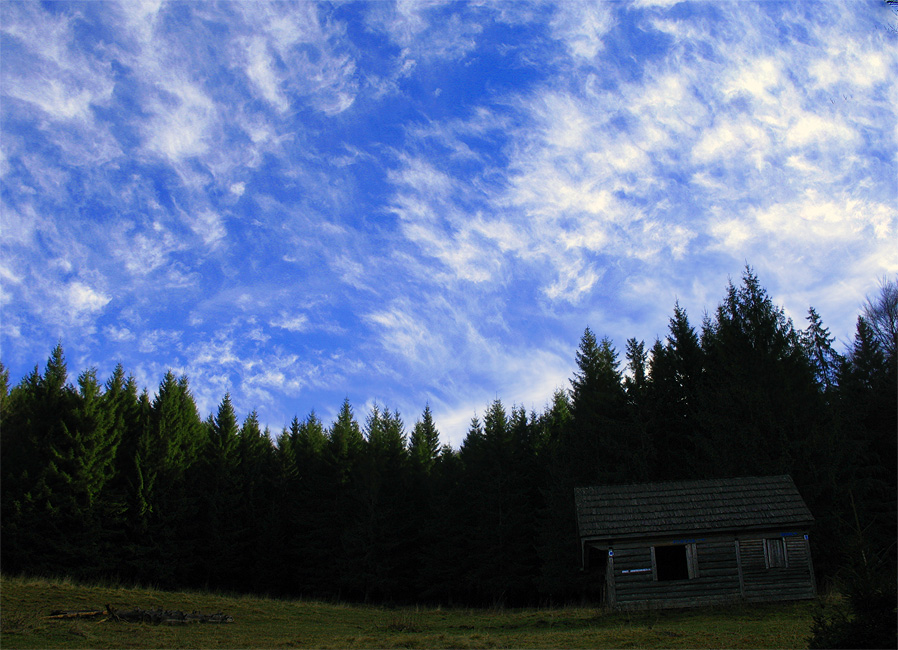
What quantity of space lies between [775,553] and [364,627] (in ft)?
55.5

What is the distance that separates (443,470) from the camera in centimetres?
4919

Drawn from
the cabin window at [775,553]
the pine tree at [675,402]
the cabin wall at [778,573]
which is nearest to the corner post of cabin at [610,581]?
the cabin wall at [778,573]

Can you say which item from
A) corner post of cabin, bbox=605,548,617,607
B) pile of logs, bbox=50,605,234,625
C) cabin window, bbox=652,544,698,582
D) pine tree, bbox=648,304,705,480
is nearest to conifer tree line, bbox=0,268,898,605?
pine tree, bbox=648,304,705,480

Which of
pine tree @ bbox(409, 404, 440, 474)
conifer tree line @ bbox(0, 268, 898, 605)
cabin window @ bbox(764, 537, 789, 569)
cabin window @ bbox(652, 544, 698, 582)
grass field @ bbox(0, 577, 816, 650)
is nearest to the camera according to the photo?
grass field @ bbox(0, 577, 816, 650)

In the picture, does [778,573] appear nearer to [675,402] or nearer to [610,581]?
[610,581]

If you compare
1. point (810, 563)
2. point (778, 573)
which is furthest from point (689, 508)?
point (810, 563)

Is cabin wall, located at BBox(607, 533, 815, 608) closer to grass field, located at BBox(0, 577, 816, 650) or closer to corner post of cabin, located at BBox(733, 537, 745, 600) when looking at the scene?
corner post of cabin, located at BBox(733, 537, 745, 600)

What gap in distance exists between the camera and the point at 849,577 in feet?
41.7

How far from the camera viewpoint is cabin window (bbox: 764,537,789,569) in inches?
898

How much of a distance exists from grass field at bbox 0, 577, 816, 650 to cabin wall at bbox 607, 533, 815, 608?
75cm

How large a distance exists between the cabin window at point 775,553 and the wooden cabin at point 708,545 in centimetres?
4

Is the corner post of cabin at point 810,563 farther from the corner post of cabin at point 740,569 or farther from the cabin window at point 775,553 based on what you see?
the corner post of cabin at point 740,569

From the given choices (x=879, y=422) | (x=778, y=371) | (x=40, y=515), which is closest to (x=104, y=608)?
(x=40, y=515)

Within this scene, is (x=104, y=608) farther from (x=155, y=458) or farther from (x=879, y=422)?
(x=879, y=422)
